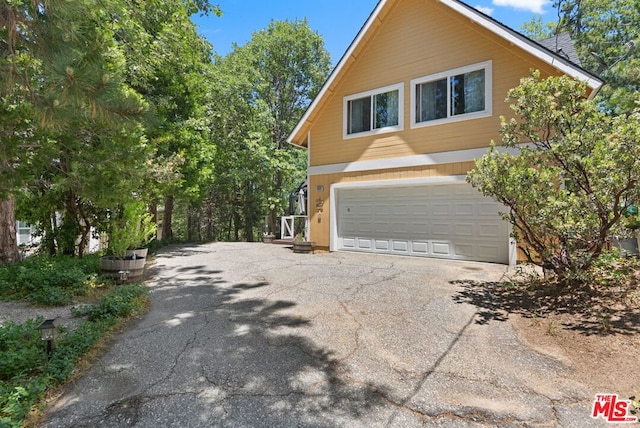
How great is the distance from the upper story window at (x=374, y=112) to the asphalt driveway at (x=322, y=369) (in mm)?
5944

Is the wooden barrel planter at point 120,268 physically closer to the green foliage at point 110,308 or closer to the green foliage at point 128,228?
the green foliage at point 128,228

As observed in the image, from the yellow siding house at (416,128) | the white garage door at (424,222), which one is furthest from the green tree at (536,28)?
the white garage door at (424,222)

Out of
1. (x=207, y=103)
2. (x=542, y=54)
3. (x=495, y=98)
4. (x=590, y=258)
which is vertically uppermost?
(x=207, y=103)

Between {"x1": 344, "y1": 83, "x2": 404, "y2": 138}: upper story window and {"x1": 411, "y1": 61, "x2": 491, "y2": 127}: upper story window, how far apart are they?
53cm

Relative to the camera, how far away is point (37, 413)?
247 cm

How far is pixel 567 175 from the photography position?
4996mm

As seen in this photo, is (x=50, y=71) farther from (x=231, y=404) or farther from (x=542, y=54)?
(x=542, y=54)

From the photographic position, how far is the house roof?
7047 mm

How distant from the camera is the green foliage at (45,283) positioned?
514 cm

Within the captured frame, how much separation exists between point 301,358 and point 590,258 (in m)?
4.50

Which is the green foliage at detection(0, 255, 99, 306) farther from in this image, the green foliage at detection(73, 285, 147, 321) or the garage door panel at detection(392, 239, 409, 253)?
the garage door panel at detection(392, 239, 409, 253)

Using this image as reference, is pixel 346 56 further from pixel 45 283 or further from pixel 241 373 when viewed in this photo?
pixel 241 373

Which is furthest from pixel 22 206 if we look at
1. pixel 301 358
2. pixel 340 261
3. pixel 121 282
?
pixel 301 358

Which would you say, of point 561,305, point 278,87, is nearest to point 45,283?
point 561,305
